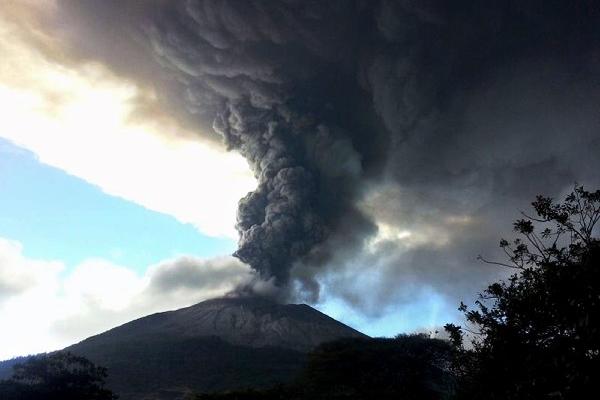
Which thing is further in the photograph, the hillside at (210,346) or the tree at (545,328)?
the hillside at (210,346)

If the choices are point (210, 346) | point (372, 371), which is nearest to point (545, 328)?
point (372, 371)

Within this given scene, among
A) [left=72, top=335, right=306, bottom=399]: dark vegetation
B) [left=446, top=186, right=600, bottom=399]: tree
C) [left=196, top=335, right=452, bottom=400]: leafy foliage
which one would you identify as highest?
[left=72, top=335, right=306, bottom=399]: dark vegetation

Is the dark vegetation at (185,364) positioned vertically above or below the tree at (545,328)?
above

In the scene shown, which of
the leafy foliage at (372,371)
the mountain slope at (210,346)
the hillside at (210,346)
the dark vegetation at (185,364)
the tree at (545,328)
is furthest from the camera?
the mountain slope at (210,346)

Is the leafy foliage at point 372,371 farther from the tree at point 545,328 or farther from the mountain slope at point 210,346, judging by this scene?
the tree at point 545,328

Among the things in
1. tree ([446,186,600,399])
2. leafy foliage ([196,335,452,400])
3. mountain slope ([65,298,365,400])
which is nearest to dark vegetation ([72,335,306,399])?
mountain slope ([65,298,365,400])

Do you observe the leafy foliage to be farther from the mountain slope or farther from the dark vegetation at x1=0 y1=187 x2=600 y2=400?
the mountain slope

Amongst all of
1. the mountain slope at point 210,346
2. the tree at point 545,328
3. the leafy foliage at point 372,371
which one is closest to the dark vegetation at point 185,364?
the mountain slope at point 210,346

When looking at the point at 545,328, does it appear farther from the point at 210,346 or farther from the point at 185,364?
the point at 210,346

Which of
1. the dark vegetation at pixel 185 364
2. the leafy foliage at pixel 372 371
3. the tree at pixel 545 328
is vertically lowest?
the tree at pixel 545 328
